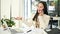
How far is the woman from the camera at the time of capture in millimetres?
1157

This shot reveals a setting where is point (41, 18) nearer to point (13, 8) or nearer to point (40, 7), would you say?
point (40, 7)

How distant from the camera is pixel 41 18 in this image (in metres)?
1.17

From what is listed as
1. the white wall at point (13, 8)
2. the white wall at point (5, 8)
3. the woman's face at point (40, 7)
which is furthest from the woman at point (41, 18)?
the white wall at point (5, 8)

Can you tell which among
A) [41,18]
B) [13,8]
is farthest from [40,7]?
[13,8]

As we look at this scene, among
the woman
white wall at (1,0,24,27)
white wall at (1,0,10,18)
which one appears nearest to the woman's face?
the woman

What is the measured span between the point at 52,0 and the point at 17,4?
0.34 m

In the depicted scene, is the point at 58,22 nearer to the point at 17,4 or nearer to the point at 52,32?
the point at 52,32

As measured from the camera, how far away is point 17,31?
1.21 metres

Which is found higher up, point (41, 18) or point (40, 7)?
point (40, 7)

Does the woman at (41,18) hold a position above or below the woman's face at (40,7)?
below

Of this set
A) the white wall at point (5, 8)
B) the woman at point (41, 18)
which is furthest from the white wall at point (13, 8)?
the woman at point (41, 18)

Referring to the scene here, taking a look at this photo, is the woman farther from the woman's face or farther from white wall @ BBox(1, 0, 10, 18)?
white wall @ BBox(1, 0, 10, 18)

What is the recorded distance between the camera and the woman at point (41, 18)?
1.16 m

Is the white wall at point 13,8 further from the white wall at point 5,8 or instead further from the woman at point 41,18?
the woman at point 41,18
